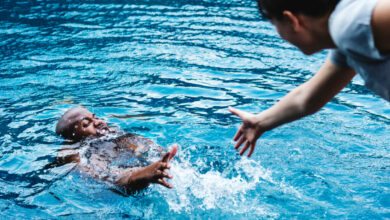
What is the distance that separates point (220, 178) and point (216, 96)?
202 cm

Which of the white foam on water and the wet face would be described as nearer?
the white foam on water

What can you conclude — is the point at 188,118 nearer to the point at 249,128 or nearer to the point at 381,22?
the point at 249,128

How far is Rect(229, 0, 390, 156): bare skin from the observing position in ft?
4.69

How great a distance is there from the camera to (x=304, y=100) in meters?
2.55

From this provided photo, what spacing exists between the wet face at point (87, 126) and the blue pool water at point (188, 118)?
35cm

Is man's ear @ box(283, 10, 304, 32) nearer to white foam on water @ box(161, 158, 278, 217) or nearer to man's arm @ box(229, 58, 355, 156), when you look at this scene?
man's arm @ box(229, 58, 355, 156)

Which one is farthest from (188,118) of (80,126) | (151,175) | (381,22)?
(381,22)

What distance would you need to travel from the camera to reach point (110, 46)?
27.2 feet

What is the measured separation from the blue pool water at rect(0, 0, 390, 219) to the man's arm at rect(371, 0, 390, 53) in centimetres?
256

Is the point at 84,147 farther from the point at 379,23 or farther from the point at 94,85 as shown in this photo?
the point at 379,23

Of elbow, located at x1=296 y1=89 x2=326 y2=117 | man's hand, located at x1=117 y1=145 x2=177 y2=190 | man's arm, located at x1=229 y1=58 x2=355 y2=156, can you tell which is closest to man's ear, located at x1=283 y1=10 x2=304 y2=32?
man's arm, located at x1=229 y1=58 x2=355 y2=156

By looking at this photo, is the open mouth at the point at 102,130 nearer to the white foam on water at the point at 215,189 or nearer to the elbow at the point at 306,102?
the white foam on water at the point at 215,189

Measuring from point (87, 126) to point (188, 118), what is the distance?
1334mm

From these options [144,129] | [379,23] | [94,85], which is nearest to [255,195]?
[144,129]
